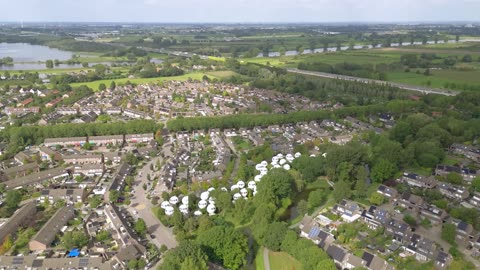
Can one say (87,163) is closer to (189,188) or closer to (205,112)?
(189,188)

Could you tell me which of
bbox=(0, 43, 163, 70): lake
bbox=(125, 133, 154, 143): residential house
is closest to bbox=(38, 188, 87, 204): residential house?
bbox=(125, 133, 154, 143): residential house

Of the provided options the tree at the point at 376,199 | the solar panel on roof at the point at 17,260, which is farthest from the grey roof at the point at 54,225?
the tree at the point at 376,199

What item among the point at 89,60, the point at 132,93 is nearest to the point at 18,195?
the point at 132,93

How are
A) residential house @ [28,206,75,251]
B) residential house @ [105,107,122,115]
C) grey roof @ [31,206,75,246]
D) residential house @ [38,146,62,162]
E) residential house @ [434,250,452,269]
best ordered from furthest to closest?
1. residential house @ [105,107,122,115]
2. residential house @ [38,146,62,162]
3. grey roof @ [31,206,75,246]
4. residential house @ [28,206,75,251]
5. residential house @ [434,250,452,269]

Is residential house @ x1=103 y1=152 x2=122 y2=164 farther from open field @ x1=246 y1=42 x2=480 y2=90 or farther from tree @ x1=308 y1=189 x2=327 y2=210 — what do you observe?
open field @ x1=246 y1=42 x2=480 y2=90

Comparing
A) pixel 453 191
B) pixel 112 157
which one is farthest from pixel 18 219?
pixel 453 191

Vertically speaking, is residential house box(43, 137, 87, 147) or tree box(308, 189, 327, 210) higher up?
residential house box(43, 137, 87, 147)
